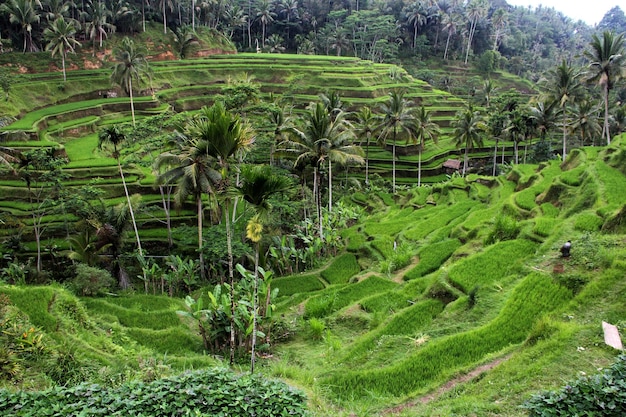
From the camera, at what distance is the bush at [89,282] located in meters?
16.1

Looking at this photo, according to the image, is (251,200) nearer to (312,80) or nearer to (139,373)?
(139,373)

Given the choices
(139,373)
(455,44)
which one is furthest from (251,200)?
(455,44)

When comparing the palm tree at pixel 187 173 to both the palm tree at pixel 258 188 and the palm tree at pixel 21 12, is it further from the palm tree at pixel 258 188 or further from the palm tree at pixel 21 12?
the palm tree at pixel 21 12

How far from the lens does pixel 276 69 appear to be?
181 ft

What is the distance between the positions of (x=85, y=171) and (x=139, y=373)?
78.0ft

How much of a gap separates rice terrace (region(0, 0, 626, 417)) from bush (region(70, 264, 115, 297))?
0.08 meters

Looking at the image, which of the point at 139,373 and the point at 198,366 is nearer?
the point at 139,373

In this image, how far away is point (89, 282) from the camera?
16.3 meters

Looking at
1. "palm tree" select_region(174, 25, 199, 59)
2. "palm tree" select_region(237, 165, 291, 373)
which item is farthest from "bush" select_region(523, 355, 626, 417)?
"palm tree" select_region(174, 25, 199, 59)

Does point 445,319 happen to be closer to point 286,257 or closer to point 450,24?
point 286,257

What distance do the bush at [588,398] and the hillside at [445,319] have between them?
0.89 meters

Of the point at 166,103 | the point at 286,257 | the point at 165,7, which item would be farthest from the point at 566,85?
the point at 165,7

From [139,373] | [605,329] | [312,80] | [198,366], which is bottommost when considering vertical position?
[198,366]

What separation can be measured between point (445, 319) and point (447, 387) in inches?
136
